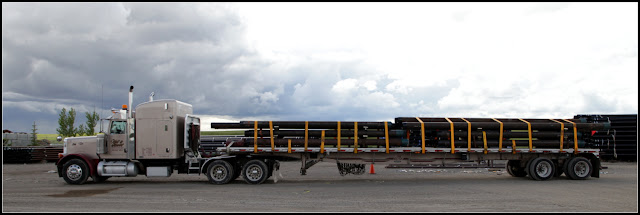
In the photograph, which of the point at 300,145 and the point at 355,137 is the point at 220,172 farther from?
the point at 355,137

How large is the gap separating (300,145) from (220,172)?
280 cm

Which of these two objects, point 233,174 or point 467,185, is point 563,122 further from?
point 233,174

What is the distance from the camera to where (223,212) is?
934 cm

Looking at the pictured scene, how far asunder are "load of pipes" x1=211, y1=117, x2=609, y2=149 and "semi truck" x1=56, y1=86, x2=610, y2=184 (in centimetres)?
3

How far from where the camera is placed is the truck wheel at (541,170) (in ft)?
52.3

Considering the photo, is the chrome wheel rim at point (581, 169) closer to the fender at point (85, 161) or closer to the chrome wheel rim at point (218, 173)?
the chrome wheel rim at point (218, 173)

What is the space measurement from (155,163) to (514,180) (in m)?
12.4

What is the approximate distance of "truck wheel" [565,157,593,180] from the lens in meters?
16.0

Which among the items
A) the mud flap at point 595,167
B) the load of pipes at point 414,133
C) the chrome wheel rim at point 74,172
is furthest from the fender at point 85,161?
the mud flap at point 595,167

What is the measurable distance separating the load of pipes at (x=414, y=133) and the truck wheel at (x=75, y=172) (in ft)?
14.4

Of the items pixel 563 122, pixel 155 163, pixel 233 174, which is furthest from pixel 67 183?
pixel 563 122

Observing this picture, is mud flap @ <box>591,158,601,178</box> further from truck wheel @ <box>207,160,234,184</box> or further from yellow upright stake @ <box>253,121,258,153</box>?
truck wheel @ <box>207,160,234,184</box>

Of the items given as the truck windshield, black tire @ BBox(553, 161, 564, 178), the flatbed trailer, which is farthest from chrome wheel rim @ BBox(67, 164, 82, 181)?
black tire @ BBox(553, 161, 564, 178)

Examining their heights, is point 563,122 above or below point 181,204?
above
